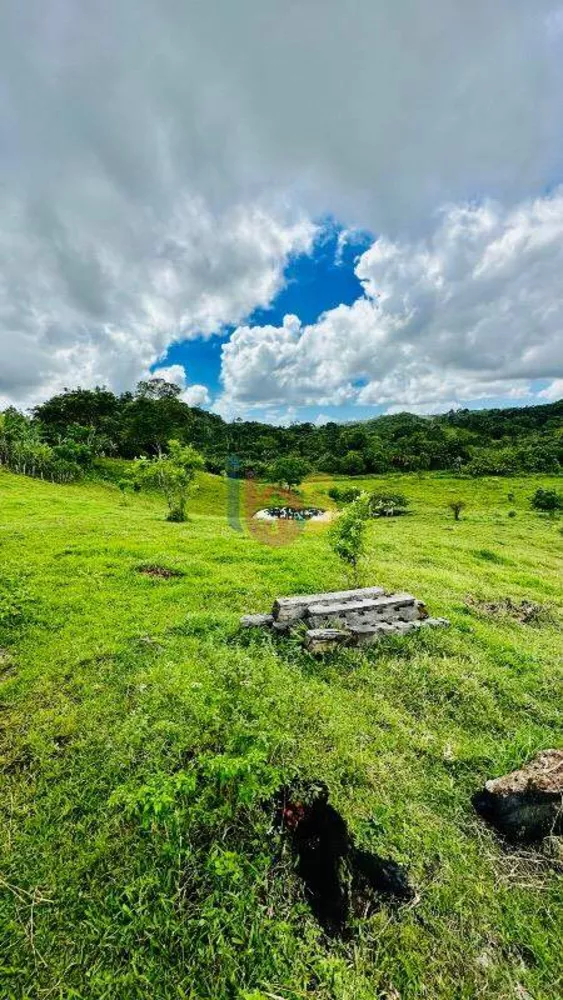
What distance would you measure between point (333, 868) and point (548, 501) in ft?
192

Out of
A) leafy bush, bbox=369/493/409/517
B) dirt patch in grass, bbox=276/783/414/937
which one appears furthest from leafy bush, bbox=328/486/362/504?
dirt patch in grass, bbox=276/783/414/937

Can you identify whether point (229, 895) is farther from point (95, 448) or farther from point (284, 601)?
point (95, 448)

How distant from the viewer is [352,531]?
12727 millimetres

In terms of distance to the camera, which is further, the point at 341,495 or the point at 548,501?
the point at 341,495

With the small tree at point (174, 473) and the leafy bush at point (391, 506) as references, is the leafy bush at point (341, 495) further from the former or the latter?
the small tree at point (174, 473)

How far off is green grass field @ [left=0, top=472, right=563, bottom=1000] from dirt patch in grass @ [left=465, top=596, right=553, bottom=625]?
63cm

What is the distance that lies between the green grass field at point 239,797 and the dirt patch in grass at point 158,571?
6.23ft

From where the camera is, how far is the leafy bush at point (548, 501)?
52.3 metres

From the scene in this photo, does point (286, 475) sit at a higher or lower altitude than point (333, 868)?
higher

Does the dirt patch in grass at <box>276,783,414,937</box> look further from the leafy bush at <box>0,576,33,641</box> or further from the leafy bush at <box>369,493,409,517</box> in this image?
the leafy bush at <box>369,493,409,517</box>

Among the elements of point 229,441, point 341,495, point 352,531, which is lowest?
point 341,495

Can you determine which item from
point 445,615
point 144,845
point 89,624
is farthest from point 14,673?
point 445,615
